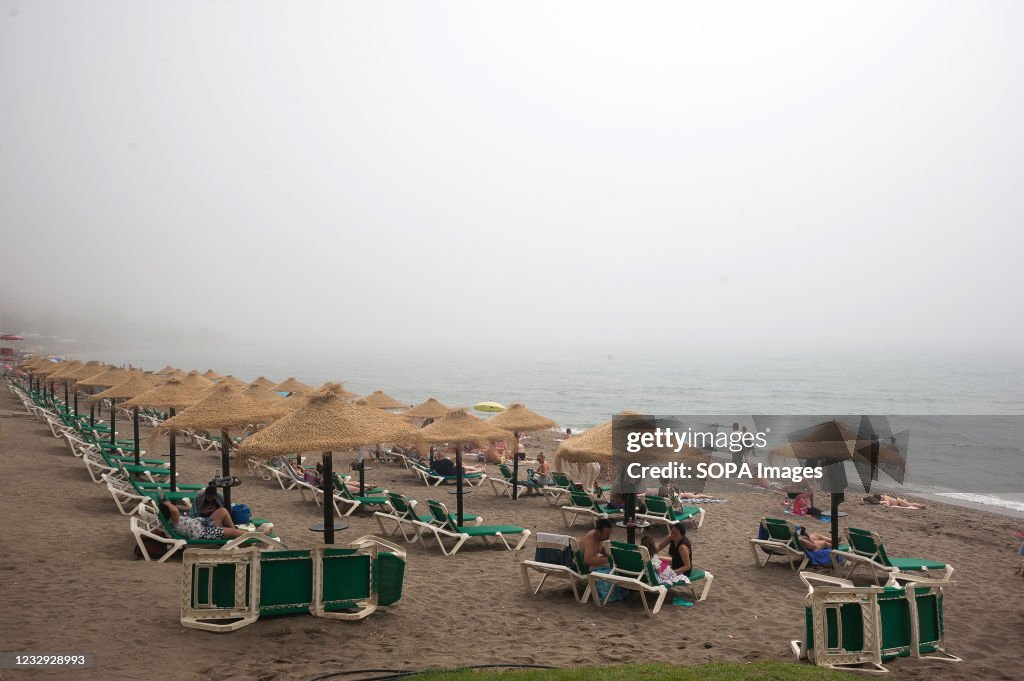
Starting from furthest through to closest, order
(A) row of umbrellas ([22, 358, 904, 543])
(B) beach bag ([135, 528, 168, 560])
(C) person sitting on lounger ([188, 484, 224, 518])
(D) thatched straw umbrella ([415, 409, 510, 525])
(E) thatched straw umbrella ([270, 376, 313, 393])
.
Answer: (E) thatched straw umbrella ([270, 376, 313, 393]), (D) thatched straw umbrella ([415, 409, 510, 525]), (C) person sitting on lounger ([188, 484, 224, 518]), (B) beach bag ([135, 528, 168, 560]), (A) row of umbrellas ([22, 358, 904, 543])

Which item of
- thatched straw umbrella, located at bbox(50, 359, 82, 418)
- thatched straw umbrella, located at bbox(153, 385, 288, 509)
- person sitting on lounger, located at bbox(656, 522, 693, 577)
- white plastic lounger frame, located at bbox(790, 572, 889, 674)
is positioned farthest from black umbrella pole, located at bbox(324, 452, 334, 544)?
thatched straw umbrella, located at bbox(50, 359, 82, 418)

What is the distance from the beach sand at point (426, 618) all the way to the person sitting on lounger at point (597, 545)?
1.45 feet

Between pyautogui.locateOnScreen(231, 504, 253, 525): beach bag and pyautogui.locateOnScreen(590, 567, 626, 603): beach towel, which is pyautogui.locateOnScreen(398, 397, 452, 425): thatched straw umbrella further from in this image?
pyautogui.locateOnScreen(590, 567, 626, 603): beach towel

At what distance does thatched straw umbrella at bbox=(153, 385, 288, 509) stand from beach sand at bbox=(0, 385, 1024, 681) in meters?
1.50

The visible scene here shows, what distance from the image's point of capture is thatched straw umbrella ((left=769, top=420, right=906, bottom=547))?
862 centimetres

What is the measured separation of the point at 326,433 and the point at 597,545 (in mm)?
2999

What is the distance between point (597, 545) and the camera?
724 centimetres

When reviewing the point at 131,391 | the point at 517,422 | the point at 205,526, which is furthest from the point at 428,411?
the point at 205,526

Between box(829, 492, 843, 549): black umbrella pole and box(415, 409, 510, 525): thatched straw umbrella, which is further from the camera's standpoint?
box(415, 409, 510, 525): thatched straw umbrella

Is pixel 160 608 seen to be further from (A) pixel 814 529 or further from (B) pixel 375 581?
(A) pixel 814 529

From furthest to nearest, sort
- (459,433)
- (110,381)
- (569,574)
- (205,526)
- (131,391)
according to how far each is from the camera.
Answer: (110,381) → (131,391) → (459,433) → (205,526) → (569,574)

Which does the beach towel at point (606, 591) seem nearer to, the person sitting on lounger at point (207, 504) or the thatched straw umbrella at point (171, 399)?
the person sitting on lounger at point (207, 504)

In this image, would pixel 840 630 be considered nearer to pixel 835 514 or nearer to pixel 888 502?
pixel 835 514

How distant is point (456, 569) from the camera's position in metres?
8.32
